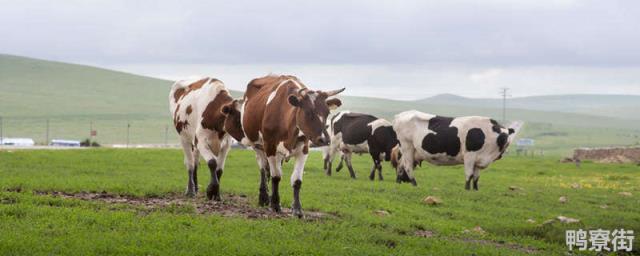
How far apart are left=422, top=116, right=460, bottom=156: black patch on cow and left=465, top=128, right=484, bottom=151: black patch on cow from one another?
381 mm

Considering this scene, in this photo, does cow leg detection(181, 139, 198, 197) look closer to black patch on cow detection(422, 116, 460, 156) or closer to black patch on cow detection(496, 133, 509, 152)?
black patch on cow detection(422, 116, 460, 156)

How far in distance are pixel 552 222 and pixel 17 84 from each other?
185 m

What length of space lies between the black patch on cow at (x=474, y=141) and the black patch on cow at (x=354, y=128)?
16.8 ft

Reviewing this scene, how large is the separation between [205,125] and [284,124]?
2815mm

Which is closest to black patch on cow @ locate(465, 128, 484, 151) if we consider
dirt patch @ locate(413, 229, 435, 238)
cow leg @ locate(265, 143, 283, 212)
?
dirt patch @ locate(413, 229, 435, 238)

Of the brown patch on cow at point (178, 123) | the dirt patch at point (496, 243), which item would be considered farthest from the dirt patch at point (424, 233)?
the brown patch on cow at point (178, 123)

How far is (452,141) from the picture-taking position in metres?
28.0

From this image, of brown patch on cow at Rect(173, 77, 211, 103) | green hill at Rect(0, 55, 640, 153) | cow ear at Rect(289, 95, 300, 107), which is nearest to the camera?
cow ear at Rect(289, 95, 300, 107)

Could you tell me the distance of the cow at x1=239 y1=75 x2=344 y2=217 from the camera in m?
15.1

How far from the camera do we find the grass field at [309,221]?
12148 millimetres

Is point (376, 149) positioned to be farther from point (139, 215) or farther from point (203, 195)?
point (139, 215)

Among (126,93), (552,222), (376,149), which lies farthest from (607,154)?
(126,93)

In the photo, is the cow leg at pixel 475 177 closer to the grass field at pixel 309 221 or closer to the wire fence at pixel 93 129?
the grass field at pixel 309 221

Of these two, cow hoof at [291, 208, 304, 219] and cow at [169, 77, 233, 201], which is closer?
cow hoof at [291, 208, 304, 219]
